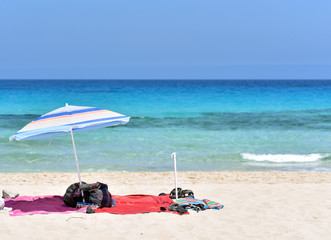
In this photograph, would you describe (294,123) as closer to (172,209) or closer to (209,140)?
(209,140)

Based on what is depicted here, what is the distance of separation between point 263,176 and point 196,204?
4576mm

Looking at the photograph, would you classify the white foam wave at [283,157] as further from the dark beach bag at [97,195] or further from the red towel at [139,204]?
the dark beach bag at [97,195]

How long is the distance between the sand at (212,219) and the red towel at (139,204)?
0.23 m

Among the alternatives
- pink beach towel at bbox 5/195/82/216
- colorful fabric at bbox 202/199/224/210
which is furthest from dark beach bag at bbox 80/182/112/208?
colorful fabric at bbox 202/199/224/210

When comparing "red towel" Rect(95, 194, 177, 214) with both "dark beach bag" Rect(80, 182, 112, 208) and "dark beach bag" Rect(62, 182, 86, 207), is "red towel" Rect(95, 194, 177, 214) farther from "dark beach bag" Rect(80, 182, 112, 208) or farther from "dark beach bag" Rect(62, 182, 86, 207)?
"dark beach bag" Rect(62, 182, 86, 207)

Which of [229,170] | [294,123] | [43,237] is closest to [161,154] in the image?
[229,170]

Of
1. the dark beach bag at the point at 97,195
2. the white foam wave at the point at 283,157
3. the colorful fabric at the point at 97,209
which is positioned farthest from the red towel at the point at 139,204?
the white foam wave at the point at 283,157

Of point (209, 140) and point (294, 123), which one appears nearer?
point (209, 140)

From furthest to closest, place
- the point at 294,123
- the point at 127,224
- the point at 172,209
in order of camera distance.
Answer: the point at 294,123 → the point at 172,209 → the point at 127,224

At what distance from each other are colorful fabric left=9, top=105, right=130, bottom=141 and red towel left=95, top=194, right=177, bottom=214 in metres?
1.50

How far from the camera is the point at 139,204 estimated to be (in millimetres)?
7867

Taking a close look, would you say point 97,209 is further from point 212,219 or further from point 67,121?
point 212,219

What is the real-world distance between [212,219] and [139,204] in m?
1.48

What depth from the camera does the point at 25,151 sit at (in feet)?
53.0
